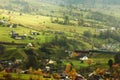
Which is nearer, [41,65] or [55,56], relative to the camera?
[41,65]

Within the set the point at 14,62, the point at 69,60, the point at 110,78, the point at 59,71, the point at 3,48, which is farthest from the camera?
the point at 3,48

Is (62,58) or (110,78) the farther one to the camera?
(62,58)

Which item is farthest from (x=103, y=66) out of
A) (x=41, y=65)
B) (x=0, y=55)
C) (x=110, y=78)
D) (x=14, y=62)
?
(x=0, y=55)

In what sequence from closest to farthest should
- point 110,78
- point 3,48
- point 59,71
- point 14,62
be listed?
point 110,78, point 59,71, point 14,62, point 3,48

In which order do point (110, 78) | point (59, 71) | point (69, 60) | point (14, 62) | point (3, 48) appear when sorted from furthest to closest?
point (3, 48), point (69, 60), point (14, 62), point (59, 71), point (110, 78)

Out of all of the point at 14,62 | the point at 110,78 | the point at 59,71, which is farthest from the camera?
the point at 14,62

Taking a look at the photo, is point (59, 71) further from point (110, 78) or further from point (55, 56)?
point (55, 56)

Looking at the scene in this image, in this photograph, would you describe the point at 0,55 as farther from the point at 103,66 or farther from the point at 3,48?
the point at 103,66

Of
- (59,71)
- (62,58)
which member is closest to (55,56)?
(62,58)
